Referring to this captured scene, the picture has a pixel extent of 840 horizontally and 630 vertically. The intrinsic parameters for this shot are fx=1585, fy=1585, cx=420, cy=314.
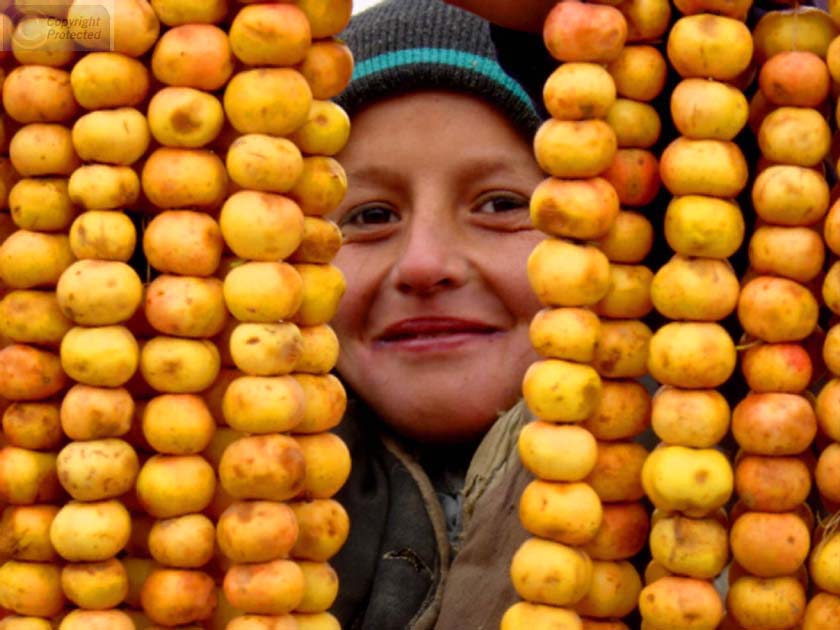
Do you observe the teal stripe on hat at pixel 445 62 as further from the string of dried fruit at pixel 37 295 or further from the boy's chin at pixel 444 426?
the string of dried fruit at pixel 37 295

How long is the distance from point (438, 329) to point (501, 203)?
0.17 m

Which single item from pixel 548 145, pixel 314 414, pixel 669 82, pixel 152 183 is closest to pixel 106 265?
pixel 152 183

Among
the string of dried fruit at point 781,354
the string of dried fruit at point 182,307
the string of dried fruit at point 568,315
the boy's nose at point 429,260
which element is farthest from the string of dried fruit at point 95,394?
the boy's nose at point 429,260

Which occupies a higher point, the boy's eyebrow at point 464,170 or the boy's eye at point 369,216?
the boy's eyebrow at point 464,170

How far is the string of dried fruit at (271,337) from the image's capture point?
3.45 ft

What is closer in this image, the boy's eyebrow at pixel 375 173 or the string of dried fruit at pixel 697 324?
the string of dried fruit at pixel 697 324

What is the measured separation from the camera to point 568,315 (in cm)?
105

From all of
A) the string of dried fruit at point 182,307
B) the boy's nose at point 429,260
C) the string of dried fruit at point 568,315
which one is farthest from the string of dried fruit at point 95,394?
the boy's nose at point 429,260

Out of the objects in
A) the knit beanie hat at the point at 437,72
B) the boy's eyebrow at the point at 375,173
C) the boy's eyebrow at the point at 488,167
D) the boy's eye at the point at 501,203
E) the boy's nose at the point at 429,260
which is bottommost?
the boy's nose at the point at 429,260

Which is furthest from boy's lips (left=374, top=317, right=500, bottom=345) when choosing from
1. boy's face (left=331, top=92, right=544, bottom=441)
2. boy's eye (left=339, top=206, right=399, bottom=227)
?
boy's eye (left=339, top=206, right=399, bottom=227)

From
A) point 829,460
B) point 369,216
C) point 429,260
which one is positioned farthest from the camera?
point 369,216

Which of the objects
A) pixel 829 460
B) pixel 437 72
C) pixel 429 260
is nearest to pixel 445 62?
pixel 437 72

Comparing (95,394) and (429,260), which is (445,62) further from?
(95,394)

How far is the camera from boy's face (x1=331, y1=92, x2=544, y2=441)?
176 centimetres
